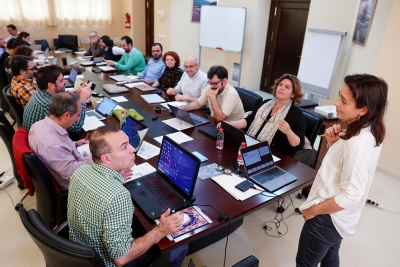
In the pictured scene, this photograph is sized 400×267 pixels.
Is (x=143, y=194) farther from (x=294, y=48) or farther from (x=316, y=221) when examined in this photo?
(x=294, y=48)

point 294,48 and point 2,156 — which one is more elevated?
point 294,48

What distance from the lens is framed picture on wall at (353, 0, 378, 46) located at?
11.2 ft

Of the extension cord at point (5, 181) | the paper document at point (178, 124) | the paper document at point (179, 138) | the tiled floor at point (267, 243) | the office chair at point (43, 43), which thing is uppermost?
the office chair at point (43, 43)

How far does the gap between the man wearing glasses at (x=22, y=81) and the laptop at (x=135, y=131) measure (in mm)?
1364

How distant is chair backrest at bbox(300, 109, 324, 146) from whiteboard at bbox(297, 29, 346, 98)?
1.85 metres

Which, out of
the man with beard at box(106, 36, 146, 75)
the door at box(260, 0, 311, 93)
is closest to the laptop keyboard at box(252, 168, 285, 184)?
the man with beard at box(106, 36, 146, 75)

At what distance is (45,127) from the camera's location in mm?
1796

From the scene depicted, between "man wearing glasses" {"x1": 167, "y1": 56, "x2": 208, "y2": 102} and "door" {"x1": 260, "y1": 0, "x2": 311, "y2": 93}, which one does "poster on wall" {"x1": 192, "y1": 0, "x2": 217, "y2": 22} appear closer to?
"door" {"x1": 260, "y1": 0, "x2": 311, "y2": 93}

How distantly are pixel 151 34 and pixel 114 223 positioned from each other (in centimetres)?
787

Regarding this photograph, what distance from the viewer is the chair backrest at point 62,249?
1023 millimetres

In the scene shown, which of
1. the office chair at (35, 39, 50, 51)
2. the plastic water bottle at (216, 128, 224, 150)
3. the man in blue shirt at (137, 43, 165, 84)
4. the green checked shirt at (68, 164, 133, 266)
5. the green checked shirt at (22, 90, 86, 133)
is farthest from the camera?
the office chair at (35, 39, 50, 51)

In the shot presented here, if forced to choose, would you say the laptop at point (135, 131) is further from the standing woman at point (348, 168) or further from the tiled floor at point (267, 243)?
the standing woman at point (348, 168)

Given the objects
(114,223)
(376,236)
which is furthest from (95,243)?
(376,236)

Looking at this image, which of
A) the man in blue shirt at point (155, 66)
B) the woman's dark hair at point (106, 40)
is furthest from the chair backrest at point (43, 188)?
the woman's dark hair at point (106, 40)
